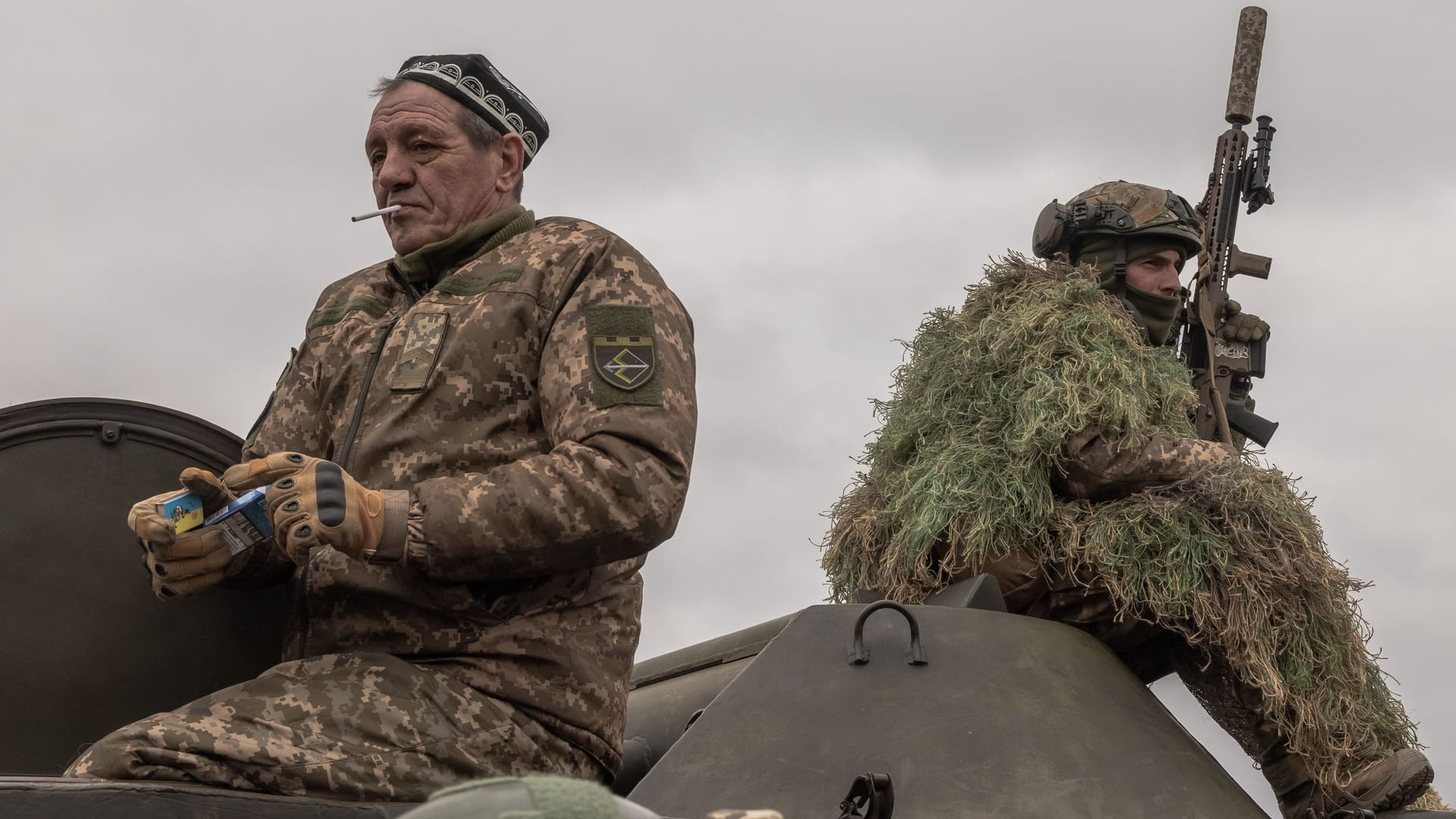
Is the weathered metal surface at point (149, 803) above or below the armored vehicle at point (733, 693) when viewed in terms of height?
below

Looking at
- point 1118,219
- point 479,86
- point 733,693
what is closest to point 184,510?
point 479,86

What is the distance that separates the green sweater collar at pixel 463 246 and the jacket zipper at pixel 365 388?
0.36ft

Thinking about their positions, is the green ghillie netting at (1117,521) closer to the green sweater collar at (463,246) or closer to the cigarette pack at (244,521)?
the green sweater collar at (463,246)

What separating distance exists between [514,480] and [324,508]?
298 mm

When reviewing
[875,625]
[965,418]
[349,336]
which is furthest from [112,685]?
[965,418]

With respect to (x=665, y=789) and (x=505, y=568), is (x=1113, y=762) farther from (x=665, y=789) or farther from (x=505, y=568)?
(x=505, y=568)

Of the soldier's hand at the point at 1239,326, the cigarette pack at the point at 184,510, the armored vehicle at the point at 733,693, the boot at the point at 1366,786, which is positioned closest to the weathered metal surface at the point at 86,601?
the armored vehicle at the point at 733,693

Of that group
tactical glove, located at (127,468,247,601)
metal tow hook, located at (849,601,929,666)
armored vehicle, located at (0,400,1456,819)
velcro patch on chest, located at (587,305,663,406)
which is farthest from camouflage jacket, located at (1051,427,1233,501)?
tactical glove, located at (127,468,247,601)

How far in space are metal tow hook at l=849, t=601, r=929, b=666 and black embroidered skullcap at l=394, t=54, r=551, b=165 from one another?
4.29ft

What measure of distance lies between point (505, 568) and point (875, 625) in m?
1.54

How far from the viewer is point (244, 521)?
287 centimetres

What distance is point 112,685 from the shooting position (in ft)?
10.4

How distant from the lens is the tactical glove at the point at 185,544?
290cm

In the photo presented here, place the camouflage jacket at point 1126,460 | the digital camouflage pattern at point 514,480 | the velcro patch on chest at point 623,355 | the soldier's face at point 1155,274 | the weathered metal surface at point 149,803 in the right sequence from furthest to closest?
the soldier's face at point 1155,274 → the camouflage jacket at point 1126,460 → the velcro patch on chest at point 623,355 → the digital camouflage pattern at point 514,480 → the weathered metal surface at point 149,803
